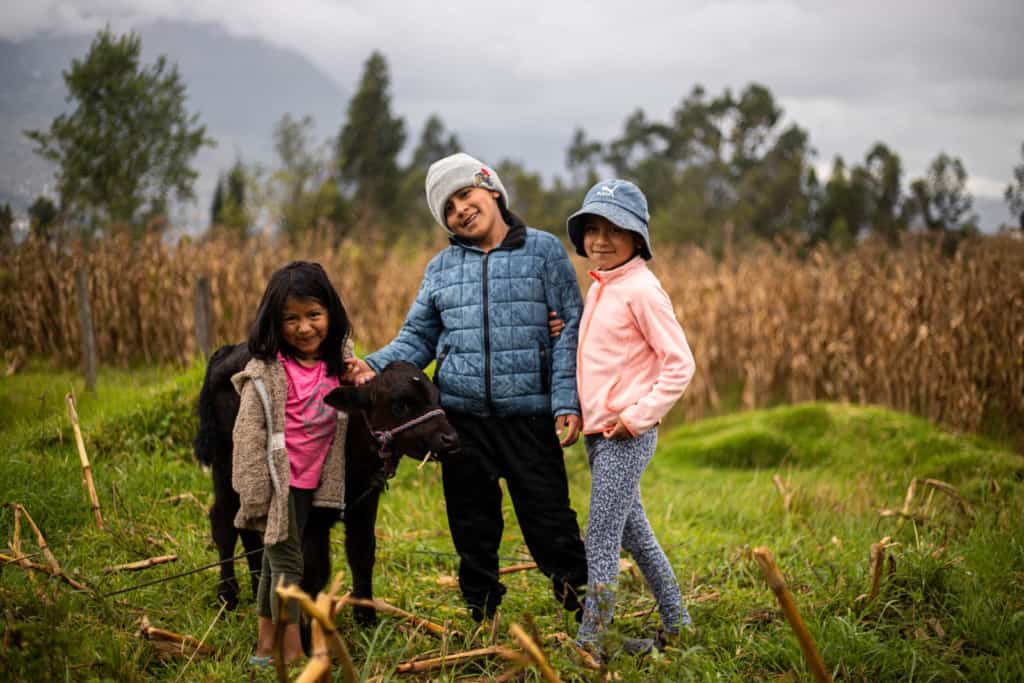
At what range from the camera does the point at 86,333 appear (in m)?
5.58

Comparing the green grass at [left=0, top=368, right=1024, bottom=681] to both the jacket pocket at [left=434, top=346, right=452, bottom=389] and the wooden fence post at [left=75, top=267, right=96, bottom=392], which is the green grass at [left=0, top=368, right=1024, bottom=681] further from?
the jacket pocket at [left=434, top=346, right=452, bottom=389]

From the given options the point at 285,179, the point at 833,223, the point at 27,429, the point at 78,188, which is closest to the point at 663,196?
the point at 833,223

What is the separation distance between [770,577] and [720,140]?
99.0 ft

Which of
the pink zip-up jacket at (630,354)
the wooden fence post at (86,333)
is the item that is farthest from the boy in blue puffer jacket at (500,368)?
the wooden fence post at (86,333)

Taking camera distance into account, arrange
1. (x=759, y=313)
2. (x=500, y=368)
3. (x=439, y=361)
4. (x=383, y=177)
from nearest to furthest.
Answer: (x=500, y=368) → (x=439, y=361) → (x=759, y=313) → (x=383, y=177)

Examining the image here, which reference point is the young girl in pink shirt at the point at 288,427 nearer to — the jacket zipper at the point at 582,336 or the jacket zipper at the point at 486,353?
the jacket zipper at the point at 486,353

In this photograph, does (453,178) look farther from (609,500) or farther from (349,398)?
(609,500)

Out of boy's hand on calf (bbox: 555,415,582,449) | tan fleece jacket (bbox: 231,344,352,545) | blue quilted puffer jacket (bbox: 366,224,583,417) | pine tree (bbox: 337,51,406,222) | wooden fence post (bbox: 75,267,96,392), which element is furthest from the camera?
pine tree (bbox: 337,51,406,222)

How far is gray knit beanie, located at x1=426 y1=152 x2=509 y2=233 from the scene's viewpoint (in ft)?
10.5

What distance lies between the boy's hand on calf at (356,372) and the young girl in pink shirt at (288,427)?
3cm

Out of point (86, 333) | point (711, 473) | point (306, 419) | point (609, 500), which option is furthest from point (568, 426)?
point (86, 333)

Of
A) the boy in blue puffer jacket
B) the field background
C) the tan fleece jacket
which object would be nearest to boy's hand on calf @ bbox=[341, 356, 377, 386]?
the boy in blue puffer jacket

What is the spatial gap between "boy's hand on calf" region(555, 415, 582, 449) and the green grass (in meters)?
0.73

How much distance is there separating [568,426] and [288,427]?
117 centimetres
